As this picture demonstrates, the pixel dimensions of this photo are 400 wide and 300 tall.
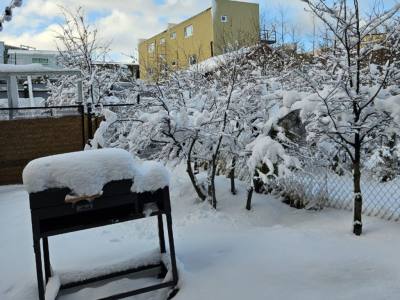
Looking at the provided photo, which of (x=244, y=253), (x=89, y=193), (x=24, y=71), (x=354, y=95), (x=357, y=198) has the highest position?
(x=24, y=71)

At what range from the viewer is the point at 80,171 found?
249 centimetres

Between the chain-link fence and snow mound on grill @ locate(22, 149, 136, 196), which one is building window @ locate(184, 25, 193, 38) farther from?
snow mound on grill @ locate(22, 149, 136, 196)

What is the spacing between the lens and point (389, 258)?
118 inches

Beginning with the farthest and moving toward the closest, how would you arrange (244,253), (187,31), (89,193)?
1. (187,31)
2. (244,253)
3. (89,193)

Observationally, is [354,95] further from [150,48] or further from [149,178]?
[150,48]

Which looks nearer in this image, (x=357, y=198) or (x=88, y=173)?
(x=88, y=173)

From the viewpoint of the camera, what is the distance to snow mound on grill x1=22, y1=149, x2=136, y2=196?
2.40m

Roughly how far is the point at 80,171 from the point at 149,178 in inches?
17.2

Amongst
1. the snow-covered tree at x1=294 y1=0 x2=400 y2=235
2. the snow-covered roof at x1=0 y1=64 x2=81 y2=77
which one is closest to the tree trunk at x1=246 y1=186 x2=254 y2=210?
the snow-covered tree at x1=294 y1=0 x2=400 y2=235

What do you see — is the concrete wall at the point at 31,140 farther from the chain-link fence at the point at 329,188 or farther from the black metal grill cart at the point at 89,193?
the black metal grill cart at the point at 89,193

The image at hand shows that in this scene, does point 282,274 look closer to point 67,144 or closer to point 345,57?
point 345,57

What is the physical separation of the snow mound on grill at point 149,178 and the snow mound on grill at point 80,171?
0.18ft

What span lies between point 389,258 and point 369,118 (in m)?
1.23

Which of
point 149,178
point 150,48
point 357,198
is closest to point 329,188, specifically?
point 357,198
